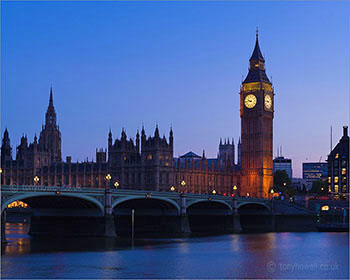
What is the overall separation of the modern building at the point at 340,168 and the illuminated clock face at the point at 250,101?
2489cm

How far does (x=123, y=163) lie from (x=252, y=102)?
38.5 m

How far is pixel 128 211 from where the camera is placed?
117 metres

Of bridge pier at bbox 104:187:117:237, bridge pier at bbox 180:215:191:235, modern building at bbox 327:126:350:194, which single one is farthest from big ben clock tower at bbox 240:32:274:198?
bridge pier at bbox 104:187:117:237

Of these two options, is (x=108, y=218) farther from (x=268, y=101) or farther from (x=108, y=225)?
(x=268, y=101)

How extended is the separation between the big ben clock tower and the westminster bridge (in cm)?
2914

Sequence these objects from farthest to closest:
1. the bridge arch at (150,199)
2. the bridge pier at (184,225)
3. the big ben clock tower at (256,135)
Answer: the big ben clock tower at (256,135) < the bridge pier at (184,225) < the bridge arch at (150,199)

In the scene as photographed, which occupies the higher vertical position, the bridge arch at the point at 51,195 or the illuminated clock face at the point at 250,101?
the illuminated clock face at the point at 250,101

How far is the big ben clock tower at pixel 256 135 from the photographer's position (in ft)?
579

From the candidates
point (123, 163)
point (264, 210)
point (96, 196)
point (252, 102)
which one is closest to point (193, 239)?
point (96, 196)

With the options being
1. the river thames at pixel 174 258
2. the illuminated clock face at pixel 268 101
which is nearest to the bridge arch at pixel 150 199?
the river thames at pixel 174 258

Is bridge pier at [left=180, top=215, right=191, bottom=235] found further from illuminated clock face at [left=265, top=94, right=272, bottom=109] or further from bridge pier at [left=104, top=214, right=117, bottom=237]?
illuminated clock face at [left=265, top=94, right=272, bottom=109]

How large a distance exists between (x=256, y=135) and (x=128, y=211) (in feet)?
229

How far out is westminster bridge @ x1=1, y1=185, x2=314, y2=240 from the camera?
8950 centimetres

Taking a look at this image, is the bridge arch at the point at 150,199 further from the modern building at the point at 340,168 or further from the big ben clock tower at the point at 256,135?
the modern building at the point at 340,168
